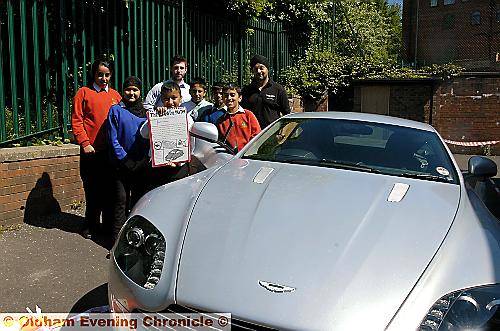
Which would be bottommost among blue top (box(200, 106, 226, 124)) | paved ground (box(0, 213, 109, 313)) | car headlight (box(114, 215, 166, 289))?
paved ground (box(0, 213, 109, 313))

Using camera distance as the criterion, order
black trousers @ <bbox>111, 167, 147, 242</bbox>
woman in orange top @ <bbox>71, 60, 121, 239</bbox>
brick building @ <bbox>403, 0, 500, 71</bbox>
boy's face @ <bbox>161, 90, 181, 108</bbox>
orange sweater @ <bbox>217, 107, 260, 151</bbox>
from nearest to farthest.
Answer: boy's face @ <bbox>161, 90, 181, 108</bbox> → black trousers @ <bbox>111, 167, 147, 242</bbox> → woman in orange top @ <bbox>71, 60, 121, 239</bbox> → orange sweater @ <bbox>217, 107, 260, 151</bbox> → brick building @ <bbox>403, 0, 500, 71</bbox>

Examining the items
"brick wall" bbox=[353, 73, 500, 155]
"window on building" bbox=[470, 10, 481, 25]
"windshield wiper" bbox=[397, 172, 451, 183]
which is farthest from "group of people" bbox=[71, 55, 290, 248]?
"window on building" bbox=[470, 10, 481, 25]

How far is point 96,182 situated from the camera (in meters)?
4.91

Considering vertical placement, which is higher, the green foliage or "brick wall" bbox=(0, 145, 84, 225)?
the green foliage

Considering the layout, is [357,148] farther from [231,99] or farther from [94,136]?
[94,136]

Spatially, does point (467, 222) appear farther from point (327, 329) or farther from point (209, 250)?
point (209, 250)

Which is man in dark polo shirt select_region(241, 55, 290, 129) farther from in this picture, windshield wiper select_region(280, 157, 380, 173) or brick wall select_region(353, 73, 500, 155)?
brick wall select_region(353, 73, 500, 155)

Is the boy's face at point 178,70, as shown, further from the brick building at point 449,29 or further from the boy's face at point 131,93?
the brick building at point 449,29

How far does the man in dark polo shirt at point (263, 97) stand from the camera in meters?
5.86

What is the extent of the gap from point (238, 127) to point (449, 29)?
2883cm

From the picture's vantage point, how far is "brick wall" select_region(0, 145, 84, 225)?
4.90 meters

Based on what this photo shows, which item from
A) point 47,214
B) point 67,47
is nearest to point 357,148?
point 47,214

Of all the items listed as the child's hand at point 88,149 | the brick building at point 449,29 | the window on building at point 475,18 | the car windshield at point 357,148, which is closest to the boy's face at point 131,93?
A: the child's hand at point 88,149

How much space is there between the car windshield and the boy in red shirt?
2.68ft
